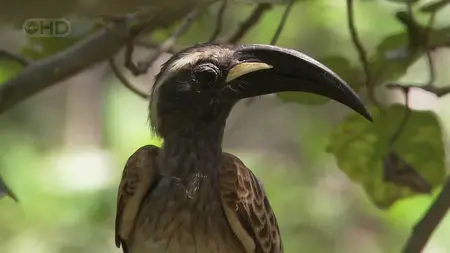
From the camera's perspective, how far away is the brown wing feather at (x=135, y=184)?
80 cm

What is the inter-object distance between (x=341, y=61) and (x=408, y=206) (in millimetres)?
420

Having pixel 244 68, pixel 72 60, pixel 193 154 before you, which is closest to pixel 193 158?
pixel 193 154

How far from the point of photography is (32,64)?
3.11 feet

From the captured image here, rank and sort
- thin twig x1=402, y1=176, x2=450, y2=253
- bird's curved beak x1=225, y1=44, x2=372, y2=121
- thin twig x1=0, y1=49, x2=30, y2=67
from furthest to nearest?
thin twig x1=0, y1=49, x2=30, y2=67
thin twig x1=402, y1=176, x2=450, y2=253
bird's curved beak x1=225, y1=44, x2=372, y2=121

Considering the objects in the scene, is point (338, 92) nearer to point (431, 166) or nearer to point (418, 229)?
point (418, 229)

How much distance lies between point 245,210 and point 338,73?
297mm

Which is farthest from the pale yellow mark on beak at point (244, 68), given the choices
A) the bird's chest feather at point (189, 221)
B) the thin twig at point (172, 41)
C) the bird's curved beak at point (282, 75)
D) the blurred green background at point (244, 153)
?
the blurred green background at point (244, 153)

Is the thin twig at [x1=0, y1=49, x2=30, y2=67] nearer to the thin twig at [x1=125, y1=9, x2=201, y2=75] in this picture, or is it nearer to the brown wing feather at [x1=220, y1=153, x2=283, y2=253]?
the thin twig at [x1=125, y1=9, x2=201, y2=75]

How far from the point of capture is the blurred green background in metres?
1.32

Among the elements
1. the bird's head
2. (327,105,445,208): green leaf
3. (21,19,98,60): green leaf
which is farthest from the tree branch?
(327,105,445,208): green leaf

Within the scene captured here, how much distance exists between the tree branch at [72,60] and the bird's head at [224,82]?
0.51 feet

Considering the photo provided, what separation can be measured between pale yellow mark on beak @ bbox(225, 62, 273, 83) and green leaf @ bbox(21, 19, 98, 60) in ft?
1.03

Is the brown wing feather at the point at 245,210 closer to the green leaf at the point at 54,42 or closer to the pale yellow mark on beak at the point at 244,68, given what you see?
the pale yellow mark on beak at the point at 244,68

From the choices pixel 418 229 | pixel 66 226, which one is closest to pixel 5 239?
pixel 66 226
